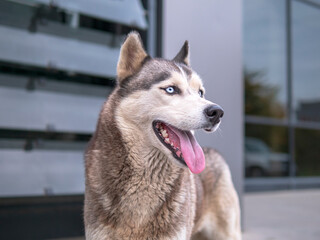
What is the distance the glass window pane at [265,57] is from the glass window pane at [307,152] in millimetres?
1130

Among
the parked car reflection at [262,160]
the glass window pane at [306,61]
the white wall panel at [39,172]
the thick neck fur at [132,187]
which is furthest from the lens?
the glass window pane at [306,61]

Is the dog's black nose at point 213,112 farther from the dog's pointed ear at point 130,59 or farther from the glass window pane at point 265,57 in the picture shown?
the glass window pane at point 265,57

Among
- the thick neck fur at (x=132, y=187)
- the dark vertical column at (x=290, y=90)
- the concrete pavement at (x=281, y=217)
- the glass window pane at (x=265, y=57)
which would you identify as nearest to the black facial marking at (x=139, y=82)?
the thick neck fur at (x=132, y=187)

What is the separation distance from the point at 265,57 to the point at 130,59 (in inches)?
330

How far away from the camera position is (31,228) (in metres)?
4.14

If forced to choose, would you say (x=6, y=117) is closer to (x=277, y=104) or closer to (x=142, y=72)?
(x=142, y=72)

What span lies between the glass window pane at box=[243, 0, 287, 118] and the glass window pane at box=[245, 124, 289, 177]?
0.44 m

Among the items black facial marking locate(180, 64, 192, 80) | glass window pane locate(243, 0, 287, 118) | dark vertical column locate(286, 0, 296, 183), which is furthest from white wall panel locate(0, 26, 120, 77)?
dark vertical column locate(286, 0, 296, 183)

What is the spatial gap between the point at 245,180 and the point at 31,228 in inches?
254

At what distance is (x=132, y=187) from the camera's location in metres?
2.45

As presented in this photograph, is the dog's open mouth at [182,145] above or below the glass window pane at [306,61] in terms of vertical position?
below

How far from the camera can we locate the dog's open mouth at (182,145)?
7.53 ft

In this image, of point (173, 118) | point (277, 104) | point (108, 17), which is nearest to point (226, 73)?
point (108, 17)

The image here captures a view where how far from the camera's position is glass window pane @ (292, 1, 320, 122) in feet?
35.8
